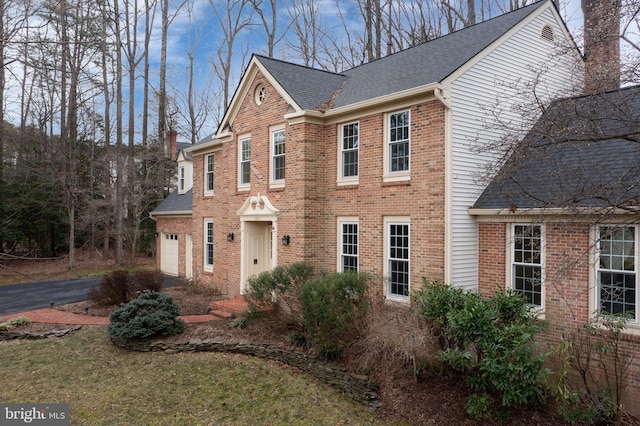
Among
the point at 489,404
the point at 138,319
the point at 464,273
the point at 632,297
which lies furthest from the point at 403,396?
the point at 138,319

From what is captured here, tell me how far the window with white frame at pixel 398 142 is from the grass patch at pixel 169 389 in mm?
5632

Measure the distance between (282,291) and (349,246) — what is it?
2898 millimetres

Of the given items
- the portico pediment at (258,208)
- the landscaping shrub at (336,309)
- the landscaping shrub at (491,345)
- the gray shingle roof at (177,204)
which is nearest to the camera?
the landscaping shrub at (491,345)

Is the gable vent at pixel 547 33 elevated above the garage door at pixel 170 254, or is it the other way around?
the gable vent at pixel 547 33

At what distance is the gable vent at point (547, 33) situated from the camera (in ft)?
41.6

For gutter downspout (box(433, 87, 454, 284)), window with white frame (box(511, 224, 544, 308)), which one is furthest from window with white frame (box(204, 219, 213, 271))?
window with white frame (box(511, 224, 544, 308))

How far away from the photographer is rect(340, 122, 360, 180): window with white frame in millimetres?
12547

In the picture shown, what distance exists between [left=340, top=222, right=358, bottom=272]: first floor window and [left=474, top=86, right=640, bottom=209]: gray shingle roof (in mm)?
3526

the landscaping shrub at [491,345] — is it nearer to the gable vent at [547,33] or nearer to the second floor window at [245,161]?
the gable vent at [547,33]

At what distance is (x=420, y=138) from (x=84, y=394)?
348 inches

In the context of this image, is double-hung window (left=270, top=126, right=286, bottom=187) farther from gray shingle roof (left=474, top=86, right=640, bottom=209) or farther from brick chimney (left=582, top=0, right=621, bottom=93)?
brick chimney (left=582, top=0, right=621, bottom=93)

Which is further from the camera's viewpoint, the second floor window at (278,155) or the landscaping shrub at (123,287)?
the landscaping shrub at (123,287)

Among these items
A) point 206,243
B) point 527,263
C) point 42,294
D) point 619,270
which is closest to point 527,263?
point 527,263

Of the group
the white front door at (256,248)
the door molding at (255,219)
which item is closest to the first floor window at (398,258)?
the door molding at (255,219)
